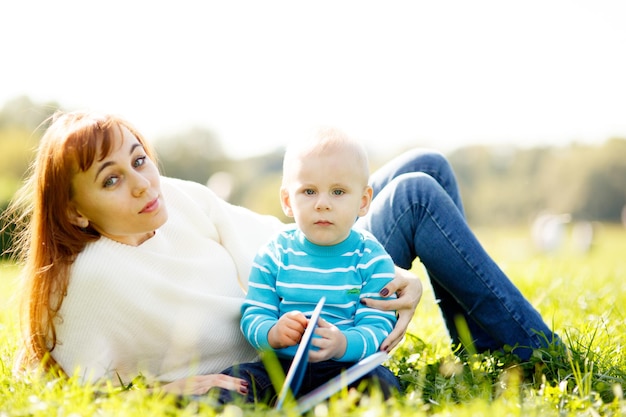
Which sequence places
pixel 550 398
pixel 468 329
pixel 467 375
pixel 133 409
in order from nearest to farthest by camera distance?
pixel 133 409 < pixel 550 398 < pixel 467 375 < pixel 468 329

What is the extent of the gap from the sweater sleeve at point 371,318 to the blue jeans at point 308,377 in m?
0.07

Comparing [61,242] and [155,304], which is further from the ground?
[61,242]

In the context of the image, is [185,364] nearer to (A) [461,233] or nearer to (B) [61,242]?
(B) [61,242]

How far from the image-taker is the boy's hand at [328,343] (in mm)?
2209

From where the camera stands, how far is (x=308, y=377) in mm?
2326

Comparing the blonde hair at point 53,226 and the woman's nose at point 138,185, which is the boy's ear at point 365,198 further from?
the blonde hair at point 53,226

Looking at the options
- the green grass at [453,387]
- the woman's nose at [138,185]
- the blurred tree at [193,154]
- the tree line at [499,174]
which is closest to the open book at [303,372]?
the green grass at [453,387]

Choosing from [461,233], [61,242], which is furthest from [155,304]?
[461,233]

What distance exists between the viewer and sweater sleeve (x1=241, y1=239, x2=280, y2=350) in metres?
2.38

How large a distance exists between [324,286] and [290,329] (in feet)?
0.72

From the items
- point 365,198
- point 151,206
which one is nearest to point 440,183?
point 365,198

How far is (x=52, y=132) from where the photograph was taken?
2463mm

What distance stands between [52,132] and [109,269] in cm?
57

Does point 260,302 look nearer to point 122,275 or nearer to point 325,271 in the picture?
point 325,271
